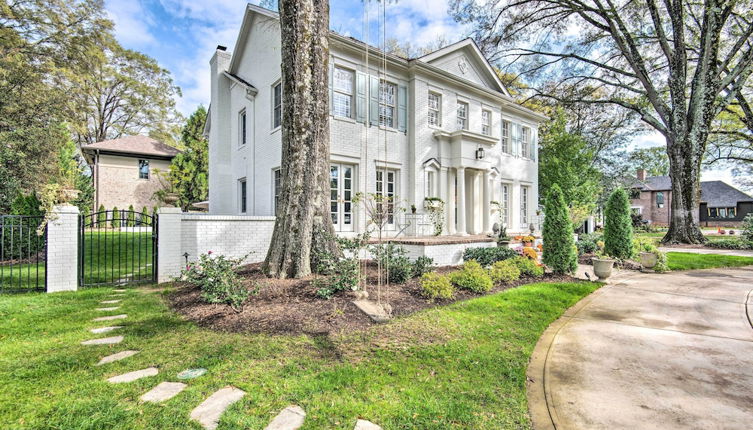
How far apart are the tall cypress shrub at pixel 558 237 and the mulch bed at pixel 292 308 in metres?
2.93

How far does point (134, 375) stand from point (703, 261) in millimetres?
14943

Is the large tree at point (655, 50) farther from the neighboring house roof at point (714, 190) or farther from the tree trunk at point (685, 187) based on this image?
the neighboring house roof at point (714, 190)

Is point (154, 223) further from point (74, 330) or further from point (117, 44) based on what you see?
point (117, 44)

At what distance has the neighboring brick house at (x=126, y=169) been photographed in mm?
21562

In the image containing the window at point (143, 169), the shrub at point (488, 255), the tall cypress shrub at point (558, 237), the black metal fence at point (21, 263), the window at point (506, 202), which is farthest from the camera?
the window at point (143, 169)

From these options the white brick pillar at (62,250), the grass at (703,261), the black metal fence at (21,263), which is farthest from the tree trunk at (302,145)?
the grass at (703,261)

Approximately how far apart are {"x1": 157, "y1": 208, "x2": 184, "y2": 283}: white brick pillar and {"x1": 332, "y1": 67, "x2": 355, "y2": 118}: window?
16.4 feet

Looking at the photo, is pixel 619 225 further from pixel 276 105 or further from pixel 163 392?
pixel 163 392

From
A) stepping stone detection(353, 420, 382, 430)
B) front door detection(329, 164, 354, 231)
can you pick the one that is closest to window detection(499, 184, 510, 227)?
front door detection(329, 164, 354, 231)

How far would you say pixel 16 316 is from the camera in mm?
4656

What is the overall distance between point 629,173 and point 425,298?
102 ft

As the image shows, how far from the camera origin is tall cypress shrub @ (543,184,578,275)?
7.98 meters

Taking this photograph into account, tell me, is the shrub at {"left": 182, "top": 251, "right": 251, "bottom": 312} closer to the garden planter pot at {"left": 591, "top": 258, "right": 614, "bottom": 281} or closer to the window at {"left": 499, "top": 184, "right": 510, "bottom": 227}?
the garden planter pot at {"left": 591, "top": 258, "right": 614, "bottom": 281}

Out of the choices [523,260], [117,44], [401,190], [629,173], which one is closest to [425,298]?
[523,260]
